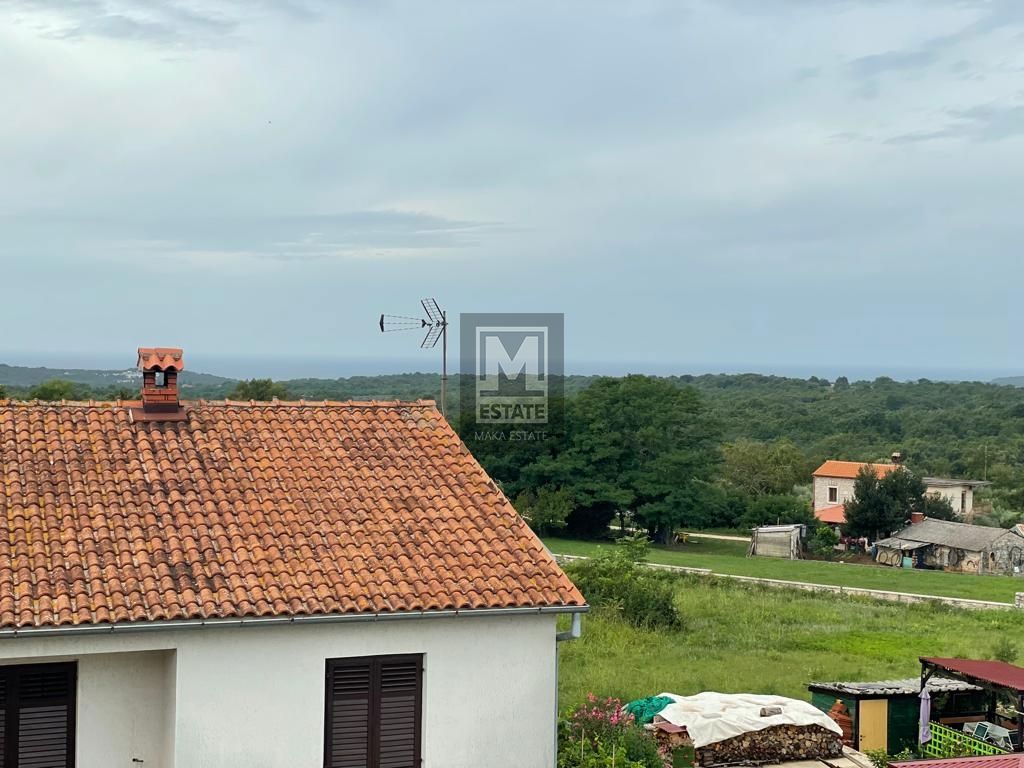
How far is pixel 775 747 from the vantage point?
1689 cm

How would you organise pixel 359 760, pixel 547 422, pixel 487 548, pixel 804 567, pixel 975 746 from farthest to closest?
pixel 547 422, pixel 804 567, pixel 975 746, pixel 487 548, pixel 359 760

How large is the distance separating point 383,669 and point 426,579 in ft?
3.36

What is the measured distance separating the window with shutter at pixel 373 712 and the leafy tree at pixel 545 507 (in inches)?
1849

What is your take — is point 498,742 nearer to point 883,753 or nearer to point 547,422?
point 883,753

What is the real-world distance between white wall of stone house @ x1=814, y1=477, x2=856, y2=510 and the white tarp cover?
186 feet

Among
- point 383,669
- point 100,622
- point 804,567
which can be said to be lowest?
point 804,567

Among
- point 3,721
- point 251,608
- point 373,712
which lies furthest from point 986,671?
point 3,721

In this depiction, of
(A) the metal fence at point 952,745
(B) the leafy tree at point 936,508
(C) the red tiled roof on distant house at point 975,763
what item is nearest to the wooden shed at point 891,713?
(A) the metal fence at point 952,745

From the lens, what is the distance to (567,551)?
53312 mm

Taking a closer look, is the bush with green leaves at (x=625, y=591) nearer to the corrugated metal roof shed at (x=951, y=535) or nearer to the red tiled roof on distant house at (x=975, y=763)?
the red tiled roof on distant house at (x=975, y=763)

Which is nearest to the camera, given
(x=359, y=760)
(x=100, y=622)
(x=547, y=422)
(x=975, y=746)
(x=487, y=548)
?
(x=100, y=622)

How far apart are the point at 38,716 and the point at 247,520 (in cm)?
276

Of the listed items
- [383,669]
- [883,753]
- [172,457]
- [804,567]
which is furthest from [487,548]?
[804,567]

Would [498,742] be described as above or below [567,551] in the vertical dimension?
above
